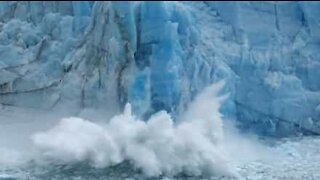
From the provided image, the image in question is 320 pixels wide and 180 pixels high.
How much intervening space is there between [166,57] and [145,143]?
136 cm

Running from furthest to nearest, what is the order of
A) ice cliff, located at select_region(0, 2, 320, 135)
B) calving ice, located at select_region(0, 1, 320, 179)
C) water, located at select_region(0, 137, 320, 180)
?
ice cliff, located at select_region(0, 2, 320, 135) → calving ice, located at select_region(0, 1, 320, 179) → water, located at select_region(0, 137, 320, 180)

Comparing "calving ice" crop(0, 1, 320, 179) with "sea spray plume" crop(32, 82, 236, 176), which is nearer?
"sea spray plume" crop(32, 82, 236, 176)

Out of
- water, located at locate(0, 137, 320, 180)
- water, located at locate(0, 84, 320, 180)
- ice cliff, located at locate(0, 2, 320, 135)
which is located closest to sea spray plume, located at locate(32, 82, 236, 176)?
water, located at locate(0, 84, 320, 180)

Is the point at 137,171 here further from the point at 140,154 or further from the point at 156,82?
the point at 156,82

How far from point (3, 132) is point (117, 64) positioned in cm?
167

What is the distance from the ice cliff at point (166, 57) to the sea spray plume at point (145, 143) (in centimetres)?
70

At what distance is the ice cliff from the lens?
9312 mm

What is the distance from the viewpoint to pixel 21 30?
9859 mm

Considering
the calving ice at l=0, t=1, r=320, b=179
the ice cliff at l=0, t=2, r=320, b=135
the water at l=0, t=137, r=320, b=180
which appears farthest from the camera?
the ice cliff at l=0, t=2, r=320, b=135

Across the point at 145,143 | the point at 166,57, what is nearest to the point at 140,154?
the point at 145,143

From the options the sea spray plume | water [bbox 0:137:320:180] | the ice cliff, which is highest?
the ice cliff

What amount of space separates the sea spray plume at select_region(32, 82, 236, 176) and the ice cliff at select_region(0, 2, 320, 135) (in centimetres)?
70

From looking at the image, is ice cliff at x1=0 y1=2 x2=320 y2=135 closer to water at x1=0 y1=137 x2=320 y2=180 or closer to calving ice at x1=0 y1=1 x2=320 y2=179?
calving ice at x1=0 y1=1 x2=320 y2=179

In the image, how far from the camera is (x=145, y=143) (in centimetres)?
837
